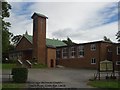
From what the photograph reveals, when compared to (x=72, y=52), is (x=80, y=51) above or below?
above

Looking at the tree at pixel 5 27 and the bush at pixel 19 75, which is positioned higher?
the tree at pixel 5 27

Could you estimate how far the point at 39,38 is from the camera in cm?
5831

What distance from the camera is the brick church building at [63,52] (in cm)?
5400

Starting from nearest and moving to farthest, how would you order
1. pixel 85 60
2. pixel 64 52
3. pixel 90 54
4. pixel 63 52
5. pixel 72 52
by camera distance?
pixel 90 54
pixel 85 60
pixel 72 52
pixel 64 52
pixel 63 52

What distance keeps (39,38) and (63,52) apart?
23.6 ft

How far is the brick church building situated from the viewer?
5400 centimetres

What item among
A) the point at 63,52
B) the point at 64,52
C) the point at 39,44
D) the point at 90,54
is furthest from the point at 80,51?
the point at 39,44

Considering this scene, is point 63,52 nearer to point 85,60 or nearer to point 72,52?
point 72,52

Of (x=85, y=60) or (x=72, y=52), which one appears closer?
(x=85, y=60)

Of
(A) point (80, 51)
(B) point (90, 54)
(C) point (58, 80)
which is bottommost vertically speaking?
(C) point (58, 80)

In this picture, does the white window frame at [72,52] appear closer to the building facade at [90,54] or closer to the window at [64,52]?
the building facade at [90,54]

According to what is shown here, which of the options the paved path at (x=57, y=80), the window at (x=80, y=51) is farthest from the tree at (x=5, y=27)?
the window at (x=80, y=51)

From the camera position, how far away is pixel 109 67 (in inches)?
1241

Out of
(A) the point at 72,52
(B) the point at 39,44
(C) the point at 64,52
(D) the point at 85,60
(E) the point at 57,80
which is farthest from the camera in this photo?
(C) the point at 64,52
